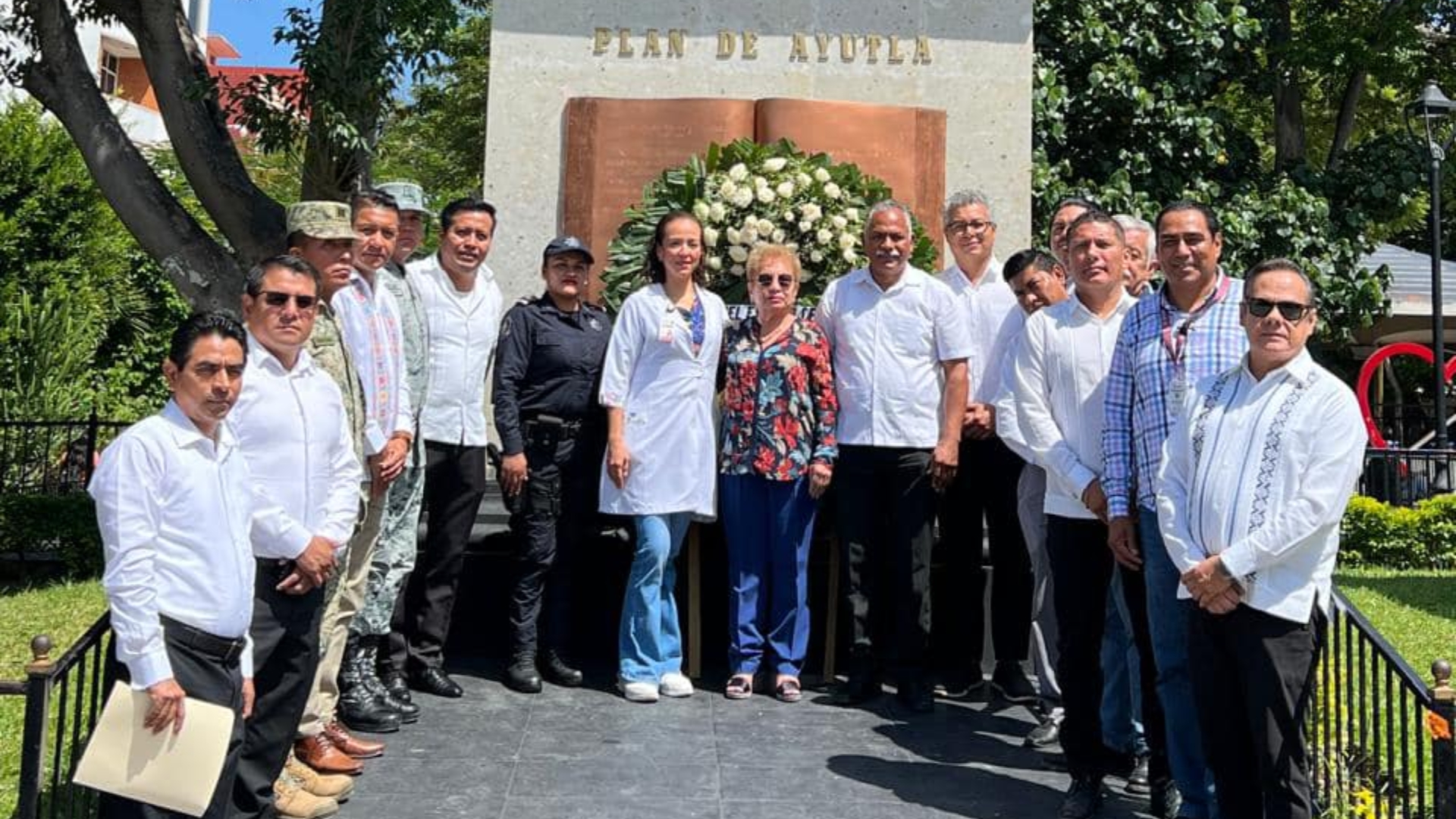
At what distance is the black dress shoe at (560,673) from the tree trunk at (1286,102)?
13992mm

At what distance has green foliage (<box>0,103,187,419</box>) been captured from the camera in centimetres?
1578

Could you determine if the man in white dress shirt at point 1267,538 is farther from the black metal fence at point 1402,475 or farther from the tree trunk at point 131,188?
the black metal fence at point 1402,475

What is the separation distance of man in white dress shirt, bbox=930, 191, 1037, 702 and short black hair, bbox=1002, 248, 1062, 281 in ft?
0.50

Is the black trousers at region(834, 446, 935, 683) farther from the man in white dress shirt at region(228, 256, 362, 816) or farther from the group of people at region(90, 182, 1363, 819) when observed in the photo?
the man in white dress shirt at region(228, 256, 362, 816)

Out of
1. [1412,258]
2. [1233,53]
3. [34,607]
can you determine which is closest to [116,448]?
[34,607]

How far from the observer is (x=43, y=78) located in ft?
35.0

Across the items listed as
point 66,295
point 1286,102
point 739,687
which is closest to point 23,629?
point 739,687

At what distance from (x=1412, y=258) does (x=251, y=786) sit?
23232 mm

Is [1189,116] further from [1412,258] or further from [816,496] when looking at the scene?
[1412,258]

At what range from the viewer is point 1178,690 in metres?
4.05

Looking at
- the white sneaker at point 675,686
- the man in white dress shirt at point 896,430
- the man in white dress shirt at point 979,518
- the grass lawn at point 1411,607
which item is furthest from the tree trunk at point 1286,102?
the white sneaker at point 675,686

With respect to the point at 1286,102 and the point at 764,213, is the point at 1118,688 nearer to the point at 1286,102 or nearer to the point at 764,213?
the point at 764,213

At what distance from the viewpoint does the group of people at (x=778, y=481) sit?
3.49 metres

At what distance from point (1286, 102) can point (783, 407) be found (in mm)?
15015
